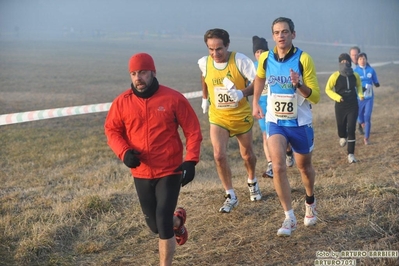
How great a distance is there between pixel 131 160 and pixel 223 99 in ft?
8.18

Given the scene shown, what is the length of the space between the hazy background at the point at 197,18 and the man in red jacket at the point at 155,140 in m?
96.7

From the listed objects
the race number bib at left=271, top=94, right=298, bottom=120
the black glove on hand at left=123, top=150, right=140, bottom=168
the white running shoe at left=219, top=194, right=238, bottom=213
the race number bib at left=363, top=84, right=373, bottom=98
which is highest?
the race number bib at left=271, top=94, right=298, bottom=120

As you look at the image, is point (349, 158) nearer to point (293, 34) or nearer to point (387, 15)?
point (293, 34)

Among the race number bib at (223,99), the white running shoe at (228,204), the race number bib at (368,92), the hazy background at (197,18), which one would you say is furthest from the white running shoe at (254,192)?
the hazy background at (197,18)

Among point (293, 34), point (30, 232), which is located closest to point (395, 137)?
point (293, 34)

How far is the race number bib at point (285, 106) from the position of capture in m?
5.73

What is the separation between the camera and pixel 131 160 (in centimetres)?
478

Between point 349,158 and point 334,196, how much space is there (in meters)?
4.14

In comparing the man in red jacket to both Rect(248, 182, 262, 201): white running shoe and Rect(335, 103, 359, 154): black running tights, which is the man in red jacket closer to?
Rect(248, 182, 262, 201): white running shoe

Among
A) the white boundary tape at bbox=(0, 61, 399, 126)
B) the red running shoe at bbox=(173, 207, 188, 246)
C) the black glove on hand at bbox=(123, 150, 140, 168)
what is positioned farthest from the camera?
the white boundary tape at bbox=(0, 61, 399, 126)

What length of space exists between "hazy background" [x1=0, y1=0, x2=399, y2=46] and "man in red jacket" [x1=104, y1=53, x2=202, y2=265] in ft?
317

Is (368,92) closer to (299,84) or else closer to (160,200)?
(299,84)

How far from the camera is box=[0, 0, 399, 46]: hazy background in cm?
11162

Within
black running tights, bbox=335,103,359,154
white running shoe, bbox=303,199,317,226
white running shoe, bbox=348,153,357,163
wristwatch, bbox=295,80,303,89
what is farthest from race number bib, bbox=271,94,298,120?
white running shoe, bbox=348,153,357,163
